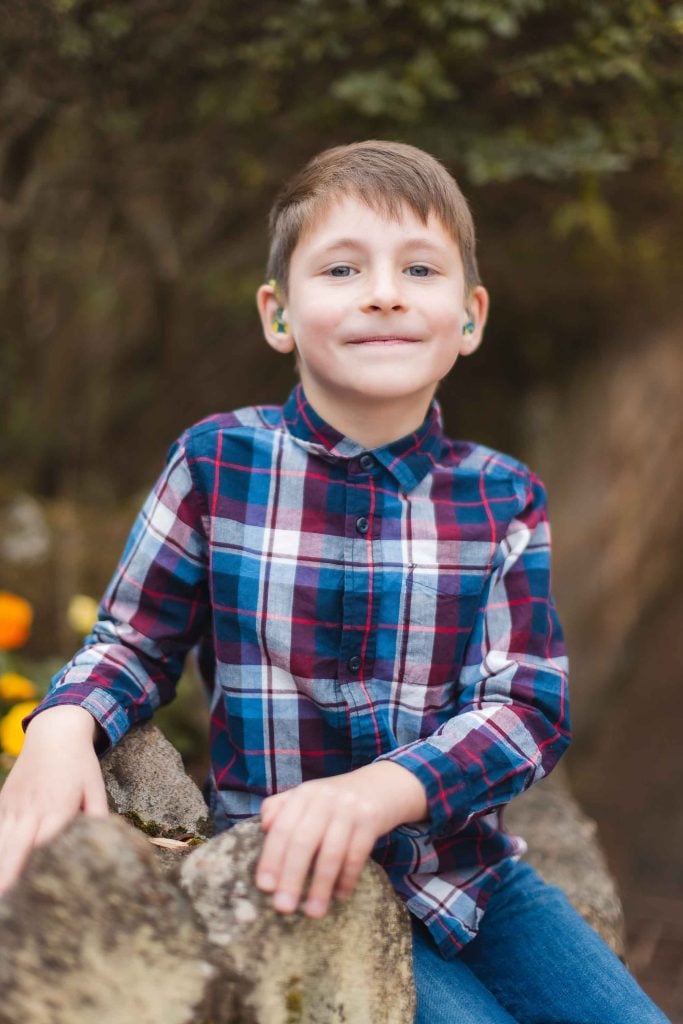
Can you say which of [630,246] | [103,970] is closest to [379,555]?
[103,970]

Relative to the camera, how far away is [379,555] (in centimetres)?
156

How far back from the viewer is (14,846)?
4.17 ft

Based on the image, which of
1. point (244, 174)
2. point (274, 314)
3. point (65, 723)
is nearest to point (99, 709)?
point (65, 723)

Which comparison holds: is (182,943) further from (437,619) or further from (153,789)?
(437,619)

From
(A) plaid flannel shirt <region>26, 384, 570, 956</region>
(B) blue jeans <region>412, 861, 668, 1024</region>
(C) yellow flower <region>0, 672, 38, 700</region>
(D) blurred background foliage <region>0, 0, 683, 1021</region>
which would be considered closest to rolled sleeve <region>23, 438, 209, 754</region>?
(A) plaid flannel shirt <region>26, 384, 570, 956</region>

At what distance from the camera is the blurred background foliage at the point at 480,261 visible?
2.14 m

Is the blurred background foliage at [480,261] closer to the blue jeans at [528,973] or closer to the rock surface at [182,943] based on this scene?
the blue jeans at [528,973]

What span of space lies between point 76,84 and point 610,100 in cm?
125

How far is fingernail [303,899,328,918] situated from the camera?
109 centimetres

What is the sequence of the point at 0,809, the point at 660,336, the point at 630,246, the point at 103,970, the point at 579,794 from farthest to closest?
1. the point at 660,336
2. the point at 579,794
3. the point at 630,246
4. the point at 0,809
5. the point at 103,970

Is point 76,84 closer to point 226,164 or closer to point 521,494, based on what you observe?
point 226,164

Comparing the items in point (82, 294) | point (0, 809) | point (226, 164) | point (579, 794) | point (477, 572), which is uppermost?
point (226, 164)

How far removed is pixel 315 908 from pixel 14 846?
0.43 m

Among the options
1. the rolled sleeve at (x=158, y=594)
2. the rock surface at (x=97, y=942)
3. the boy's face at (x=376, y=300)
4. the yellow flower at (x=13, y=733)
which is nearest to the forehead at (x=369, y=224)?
the boy's face at (x=376, y=300)
